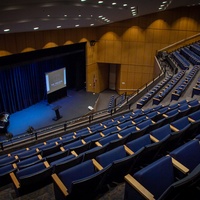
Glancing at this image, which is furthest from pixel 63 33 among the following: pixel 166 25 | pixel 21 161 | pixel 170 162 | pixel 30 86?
pixel 170 162

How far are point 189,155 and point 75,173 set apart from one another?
1.48 m

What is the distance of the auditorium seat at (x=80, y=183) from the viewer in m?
2.42

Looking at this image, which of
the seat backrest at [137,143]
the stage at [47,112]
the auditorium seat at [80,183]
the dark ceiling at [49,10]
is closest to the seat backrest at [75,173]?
the auditorium seat at [80,183]

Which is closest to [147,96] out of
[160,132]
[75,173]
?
[160,132]

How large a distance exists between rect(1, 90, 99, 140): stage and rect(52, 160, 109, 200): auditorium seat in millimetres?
8896

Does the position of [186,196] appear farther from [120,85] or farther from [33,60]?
[120,85]

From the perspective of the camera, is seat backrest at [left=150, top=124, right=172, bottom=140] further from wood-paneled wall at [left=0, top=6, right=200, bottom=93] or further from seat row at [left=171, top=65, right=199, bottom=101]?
wood-paneled wall at [left=0, top=6, right=200, bottom=93]

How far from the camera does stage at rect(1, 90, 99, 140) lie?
11.9 m

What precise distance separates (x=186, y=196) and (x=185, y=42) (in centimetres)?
1649

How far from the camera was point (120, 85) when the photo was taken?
729 inches

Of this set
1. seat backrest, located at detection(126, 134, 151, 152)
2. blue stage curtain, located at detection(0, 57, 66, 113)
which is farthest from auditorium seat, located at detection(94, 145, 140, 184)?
blue stage curtain, located at detection(0, 57, 66, 113)

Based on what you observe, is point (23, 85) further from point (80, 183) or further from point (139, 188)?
point (139, 188)

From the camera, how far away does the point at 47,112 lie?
13562 millimetres

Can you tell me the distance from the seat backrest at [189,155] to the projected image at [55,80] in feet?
41.0
